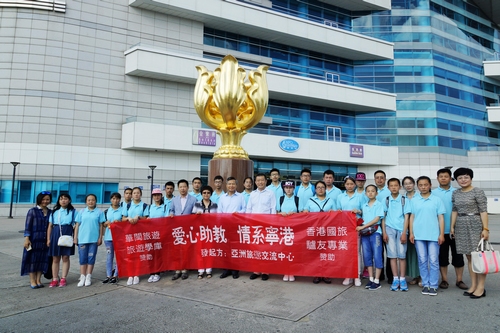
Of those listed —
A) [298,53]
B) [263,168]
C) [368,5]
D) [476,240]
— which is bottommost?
[476,240]

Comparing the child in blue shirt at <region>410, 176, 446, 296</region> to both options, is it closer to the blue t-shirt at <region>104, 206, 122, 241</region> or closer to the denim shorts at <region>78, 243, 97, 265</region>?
the blue t-shirt at <region>104, 206, 122, 241</region>

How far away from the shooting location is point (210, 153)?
75.6 ft

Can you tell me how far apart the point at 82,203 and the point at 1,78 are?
28.3 feet

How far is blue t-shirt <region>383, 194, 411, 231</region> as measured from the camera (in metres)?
4.79

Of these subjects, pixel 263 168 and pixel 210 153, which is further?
pixel 263 168

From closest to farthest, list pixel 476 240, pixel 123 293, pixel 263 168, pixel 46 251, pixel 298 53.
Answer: pixel 476 240, pixel 123 293, pixel 46 251, pixel 263 168, pixel 298 53

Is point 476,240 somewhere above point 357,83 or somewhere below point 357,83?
below

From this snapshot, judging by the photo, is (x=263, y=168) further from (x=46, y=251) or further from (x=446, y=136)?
(x=46, y=251)

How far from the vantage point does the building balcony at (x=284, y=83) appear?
21000 millimetres

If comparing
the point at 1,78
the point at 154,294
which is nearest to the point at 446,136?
the point at 154,294

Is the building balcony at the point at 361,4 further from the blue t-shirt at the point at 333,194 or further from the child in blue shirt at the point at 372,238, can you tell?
the child in blue shirt at the point at 372,238

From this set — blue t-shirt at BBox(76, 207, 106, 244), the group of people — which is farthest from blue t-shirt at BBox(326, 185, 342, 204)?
blue t-shirt at BBox(76, 207, 106, 244)

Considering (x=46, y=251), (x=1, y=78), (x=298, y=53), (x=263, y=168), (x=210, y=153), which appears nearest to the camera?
(x=46, y=251)

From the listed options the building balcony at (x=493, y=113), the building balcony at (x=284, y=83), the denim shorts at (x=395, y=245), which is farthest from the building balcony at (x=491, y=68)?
the denim shorts at (x=395, y=245)
